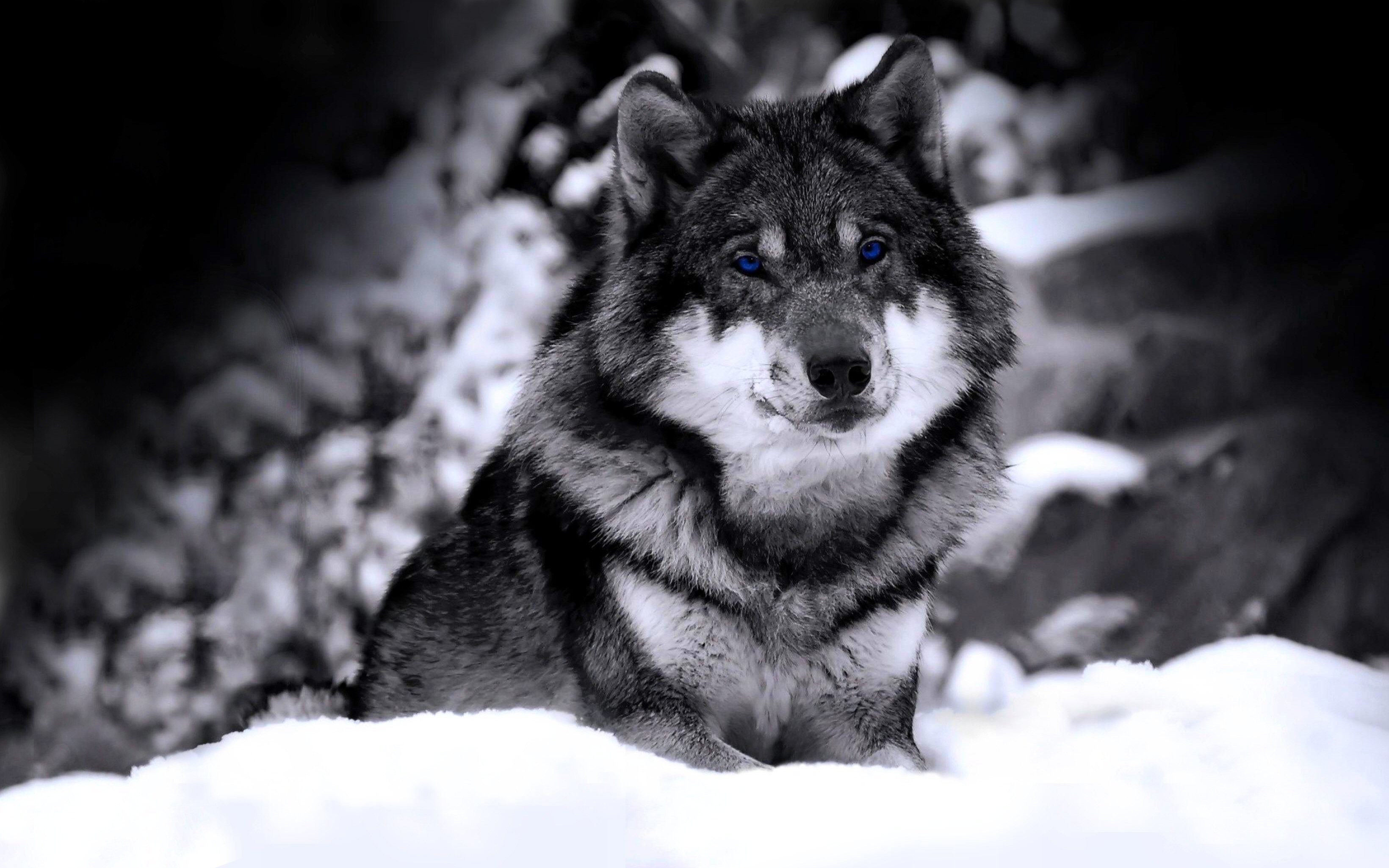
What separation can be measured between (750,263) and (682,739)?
1.26 m

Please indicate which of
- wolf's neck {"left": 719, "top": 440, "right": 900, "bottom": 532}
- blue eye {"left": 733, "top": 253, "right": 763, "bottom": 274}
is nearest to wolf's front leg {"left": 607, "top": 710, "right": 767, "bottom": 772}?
wolf's neck {"left": 719, "top": 440, "right": 900, "bottom": 532}

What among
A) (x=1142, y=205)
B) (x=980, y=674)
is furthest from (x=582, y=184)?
(x=980, y=674)

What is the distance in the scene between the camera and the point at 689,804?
2.35 metres

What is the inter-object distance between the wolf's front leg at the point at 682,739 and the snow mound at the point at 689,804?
179 mm

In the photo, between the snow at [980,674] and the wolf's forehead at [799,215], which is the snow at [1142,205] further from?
the wolf's forehead at [799,215]

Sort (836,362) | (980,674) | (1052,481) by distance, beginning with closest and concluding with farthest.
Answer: (836,362) < (980,674) < (1052,481)

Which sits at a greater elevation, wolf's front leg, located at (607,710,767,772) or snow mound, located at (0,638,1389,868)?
snow mound, located at (0,638,1389,868)

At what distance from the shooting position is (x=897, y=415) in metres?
3.01

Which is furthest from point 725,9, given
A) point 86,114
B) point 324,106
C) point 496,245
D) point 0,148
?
point 0,148

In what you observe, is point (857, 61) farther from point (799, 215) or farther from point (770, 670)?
point (770, 670)

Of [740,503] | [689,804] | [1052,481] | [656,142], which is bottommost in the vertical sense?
[1052,481]

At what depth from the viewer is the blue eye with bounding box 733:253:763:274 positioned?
2949 millimetres

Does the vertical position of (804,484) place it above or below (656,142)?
below

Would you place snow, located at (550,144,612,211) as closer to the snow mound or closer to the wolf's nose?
the wolf's nose
